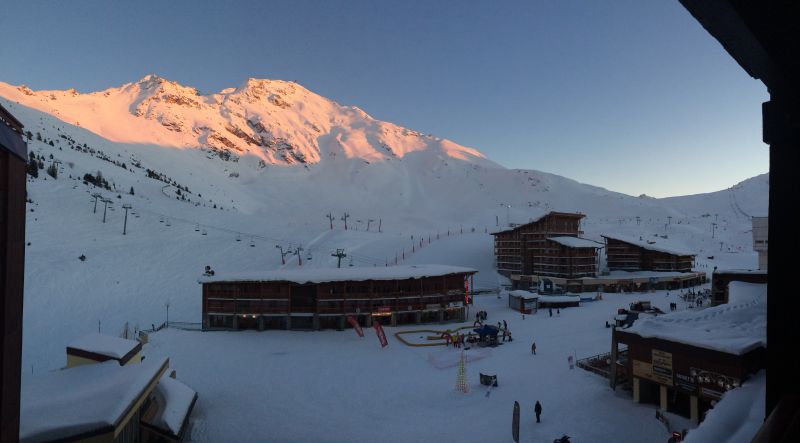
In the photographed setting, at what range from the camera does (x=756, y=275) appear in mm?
27281

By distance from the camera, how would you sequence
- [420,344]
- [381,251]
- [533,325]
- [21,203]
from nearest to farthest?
[21,203] → [420,344] → [533,325] → [381,251]

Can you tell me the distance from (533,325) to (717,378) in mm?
19186

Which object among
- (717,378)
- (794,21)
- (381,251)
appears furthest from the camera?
(381,251)

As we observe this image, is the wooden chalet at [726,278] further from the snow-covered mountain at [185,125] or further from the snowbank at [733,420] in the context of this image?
the snow-covered mountain at [185,125]

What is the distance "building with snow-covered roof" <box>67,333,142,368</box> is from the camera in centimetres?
1808

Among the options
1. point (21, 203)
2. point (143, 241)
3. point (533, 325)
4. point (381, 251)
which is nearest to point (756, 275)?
point (533, 325)

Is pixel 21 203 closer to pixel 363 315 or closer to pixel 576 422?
pixel 576 422

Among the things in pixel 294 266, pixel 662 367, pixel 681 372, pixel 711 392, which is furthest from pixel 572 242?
pixel 711 392

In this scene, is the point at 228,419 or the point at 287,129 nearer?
the point at 228,419

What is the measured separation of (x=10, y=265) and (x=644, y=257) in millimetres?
66914

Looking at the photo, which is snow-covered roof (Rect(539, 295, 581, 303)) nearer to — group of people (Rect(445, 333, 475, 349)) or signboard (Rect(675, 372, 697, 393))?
group of people (Rect(445, 333, 475, 349))

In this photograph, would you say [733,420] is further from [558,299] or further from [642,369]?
[558,299]

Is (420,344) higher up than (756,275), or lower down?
lower down

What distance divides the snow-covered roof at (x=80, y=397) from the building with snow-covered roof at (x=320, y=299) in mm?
17587
